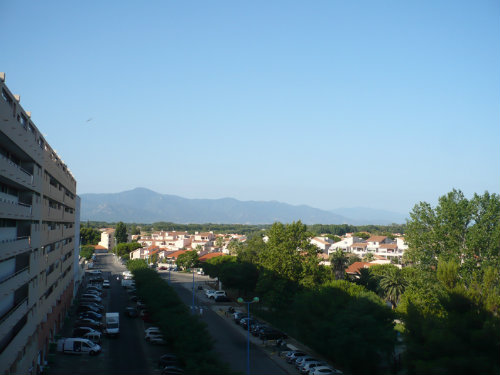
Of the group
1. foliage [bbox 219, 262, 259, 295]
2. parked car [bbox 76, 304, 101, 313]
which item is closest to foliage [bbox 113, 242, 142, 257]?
foliage [bbox 219, 262, 259, 295]

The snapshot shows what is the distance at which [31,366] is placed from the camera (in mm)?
28000

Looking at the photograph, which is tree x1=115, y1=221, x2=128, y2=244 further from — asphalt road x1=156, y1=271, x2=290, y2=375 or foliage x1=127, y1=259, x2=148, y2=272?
asphalt road x1=156, y1=271, x2=290, y2=375

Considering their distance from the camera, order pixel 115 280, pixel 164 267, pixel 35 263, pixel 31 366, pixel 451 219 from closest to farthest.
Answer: pixel 31 366, pixel 35 263, pixel 451 219, pixel 115 280, pixel 164 267

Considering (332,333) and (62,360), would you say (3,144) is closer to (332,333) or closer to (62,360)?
(62,360)

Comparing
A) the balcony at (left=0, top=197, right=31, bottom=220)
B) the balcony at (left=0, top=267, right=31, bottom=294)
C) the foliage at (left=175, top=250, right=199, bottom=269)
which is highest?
the balcony at (left=0, top=197, right=31, bottom=220)

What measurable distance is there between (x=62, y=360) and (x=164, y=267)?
8452 cm

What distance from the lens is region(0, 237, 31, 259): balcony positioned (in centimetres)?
2164

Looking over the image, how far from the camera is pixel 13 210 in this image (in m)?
23.4

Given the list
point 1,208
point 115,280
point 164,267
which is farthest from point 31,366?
point 164,267

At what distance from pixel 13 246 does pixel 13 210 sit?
6.91 ft

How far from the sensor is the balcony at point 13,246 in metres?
21.6

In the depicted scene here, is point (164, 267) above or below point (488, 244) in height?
below

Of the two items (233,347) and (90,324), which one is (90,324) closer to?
(90,324)

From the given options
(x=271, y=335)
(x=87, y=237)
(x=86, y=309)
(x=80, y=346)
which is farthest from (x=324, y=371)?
(x=87, y=237)
